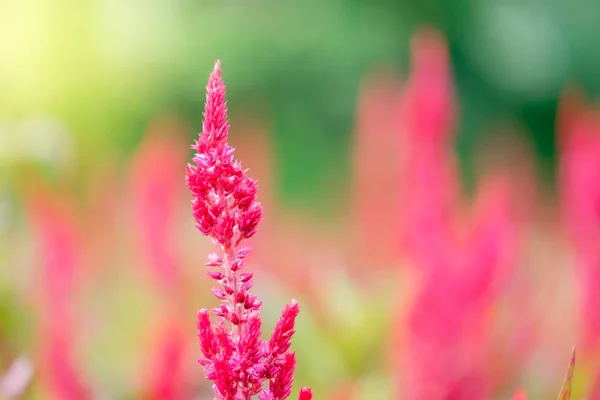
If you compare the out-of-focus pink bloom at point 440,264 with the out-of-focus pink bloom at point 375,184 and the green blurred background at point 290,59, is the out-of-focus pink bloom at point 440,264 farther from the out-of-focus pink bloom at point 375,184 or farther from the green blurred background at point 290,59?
the green blurred background at point 290,59

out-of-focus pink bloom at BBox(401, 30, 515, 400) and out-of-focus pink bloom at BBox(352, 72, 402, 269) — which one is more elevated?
out-of-focus pink bloom at BBox(352, 72, 402, 269)

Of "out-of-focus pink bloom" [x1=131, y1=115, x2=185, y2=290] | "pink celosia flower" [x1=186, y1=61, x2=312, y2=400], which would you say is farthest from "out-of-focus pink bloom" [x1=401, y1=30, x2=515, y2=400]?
"pink celosia flower" [x1=186, y1=61, x2=312, y2=400]

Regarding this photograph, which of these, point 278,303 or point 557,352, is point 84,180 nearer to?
point 278,303

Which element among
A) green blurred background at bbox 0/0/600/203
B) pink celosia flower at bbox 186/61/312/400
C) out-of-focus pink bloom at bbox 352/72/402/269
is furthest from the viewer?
green blurred background at bbox 0/0/600/203

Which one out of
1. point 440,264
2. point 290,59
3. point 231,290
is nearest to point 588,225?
point 440,264

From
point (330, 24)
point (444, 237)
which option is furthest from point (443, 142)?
point (330, 24)

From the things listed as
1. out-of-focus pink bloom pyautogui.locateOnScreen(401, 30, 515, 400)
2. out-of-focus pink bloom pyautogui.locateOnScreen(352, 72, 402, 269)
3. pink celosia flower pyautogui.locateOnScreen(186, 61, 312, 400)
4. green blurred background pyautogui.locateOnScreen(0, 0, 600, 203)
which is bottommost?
pink celosia flower pyautogui.locateOnScreen(186, 61, 312, 400)

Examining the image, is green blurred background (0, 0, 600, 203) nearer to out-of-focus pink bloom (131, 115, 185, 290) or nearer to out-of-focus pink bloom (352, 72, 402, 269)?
out-of-focus pink bloom (352, 72, 402, 269)

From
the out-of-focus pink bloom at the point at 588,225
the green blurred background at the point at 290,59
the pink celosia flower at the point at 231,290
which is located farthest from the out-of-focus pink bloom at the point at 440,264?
the green blurred background at the point at 290,59
